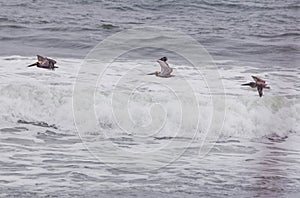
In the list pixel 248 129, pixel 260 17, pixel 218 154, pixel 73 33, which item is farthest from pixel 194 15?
pixel 218 154

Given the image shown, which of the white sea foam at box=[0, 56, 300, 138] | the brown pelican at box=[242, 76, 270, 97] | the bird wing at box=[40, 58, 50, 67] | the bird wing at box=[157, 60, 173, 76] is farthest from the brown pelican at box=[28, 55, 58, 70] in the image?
the brown pelican at box=[242, 76, 270, 97]

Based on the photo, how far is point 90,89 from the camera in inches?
545

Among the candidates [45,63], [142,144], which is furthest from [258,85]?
[45,63]

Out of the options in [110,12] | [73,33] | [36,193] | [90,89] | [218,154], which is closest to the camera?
[36,193]

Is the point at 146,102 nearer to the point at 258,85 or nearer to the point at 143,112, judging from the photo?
the point at 143,112

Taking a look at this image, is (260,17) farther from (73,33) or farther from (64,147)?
(64,147)

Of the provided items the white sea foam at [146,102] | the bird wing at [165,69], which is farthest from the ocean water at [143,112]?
the bird wing at [165,69]

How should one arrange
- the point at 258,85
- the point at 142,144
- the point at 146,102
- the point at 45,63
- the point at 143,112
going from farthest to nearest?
the point at 45,63 → the point at 258,85 → the point at 146,102 → the point at 143,112 → the point at 142,144

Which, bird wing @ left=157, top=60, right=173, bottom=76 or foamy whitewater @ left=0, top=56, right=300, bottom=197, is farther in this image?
bird wing @ left=157, top=60, right=173, bottom=76

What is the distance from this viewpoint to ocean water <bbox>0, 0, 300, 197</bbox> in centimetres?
989

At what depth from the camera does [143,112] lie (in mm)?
13219

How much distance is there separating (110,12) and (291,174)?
38.5 feet

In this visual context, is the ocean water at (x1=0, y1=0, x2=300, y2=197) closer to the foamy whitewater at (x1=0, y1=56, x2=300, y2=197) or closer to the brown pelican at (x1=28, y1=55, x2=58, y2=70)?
the foamy whitewater at (x1=0, y1=56, x2=300, y2=197)

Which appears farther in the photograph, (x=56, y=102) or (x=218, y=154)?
(x=56, y=102)
